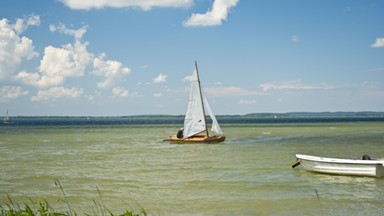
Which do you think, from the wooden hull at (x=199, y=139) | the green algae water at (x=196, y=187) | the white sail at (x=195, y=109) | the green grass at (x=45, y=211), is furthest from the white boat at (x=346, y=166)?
the white sail at (x=195, y=109)

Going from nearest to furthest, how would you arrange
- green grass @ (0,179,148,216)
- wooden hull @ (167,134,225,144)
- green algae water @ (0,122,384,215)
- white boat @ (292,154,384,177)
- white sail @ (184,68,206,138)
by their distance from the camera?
green grass @ (0,179,148,216) → green algae water @ (0,122,384,215) → white boat @ (292,154,384,177) → wooden hull @ (167,134,225,144) → white sail @ (184,68,206,138)

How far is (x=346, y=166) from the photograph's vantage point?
822 inches

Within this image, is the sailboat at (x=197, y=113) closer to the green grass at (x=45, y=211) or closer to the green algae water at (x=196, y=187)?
the green algae water at (x=196, y=187)

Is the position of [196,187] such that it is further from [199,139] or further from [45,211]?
[199,139]

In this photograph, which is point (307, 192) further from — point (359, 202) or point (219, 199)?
point (219, 199)

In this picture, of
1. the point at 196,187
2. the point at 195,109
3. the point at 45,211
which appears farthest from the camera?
the point at 195,109

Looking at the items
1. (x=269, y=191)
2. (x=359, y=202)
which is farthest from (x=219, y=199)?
(x=359, y=202)

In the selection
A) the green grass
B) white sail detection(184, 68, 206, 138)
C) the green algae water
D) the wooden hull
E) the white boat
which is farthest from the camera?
white sail detection(184, 68, 206, 138)

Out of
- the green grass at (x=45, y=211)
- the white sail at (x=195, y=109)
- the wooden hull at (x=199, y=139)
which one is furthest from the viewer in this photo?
the white sail at (x=195, y=109)

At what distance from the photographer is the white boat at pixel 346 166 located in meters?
20.0

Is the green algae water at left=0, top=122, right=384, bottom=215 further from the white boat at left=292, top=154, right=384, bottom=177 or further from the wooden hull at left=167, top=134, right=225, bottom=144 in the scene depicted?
the wooden hull at left=167, top=134, right=225, bottom=144

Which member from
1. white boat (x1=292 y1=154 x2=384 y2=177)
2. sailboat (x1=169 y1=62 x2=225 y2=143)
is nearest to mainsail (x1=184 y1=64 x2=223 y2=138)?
sailboat (x1=169 y1=62 x2=225 y2=143)

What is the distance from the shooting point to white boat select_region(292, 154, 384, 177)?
2002 cm

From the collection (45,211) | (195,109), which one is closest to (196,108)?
(195,109)
